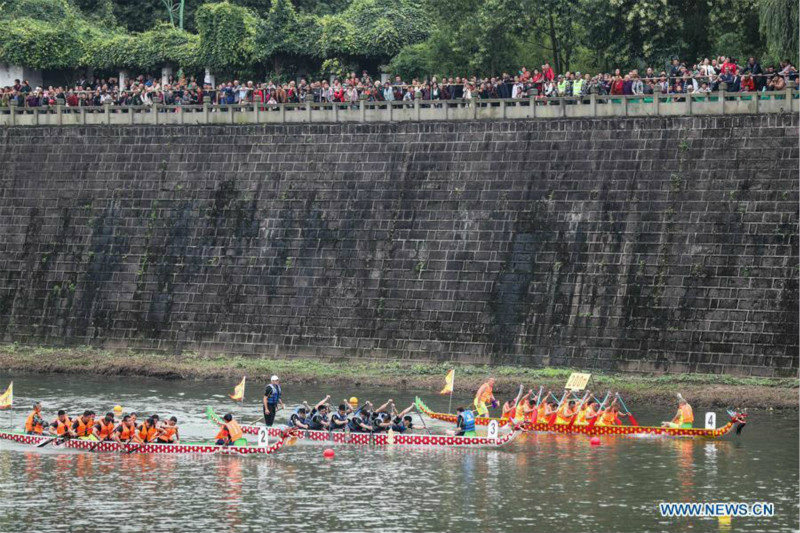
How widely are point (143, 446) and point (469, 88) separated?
2160 cm

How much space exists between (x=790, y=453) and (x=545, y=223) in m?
15.2

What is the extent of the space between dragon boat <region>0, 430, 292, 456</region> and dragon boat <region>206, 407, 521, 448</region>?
439 mm

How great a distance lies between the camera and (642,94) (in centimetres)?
5497

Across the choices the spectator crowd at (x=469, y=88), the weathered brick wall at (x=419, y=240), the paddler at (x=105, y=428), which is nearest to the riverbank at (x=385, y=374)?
the weathered brick wall at (x=419, y=240)

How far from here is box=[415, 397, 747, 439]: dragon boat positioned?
44.9 meters

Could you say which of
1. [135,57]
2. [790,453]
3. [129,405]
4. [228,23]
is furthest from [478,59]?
[790,453]

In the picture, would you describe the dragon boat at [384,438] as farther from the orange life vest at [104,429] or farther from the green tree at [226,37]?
the green tree at [226,37]

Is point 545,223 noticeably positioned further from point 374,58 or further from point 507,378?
point 374,58

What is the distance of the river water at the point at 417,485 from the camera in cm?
3534

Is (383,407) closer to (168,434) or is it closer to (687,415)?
(168,434)

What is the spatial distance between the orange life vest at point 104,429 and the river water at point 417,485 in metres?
0.70

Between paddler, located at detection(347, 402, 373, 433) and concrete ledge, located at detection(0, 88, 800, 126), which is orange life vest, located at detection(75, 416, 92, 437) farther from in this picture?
concrete ledge, located at detection(0, 88, 800, 126)

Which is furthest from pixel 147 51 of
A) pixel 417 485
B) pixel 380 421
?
pixel 417 485

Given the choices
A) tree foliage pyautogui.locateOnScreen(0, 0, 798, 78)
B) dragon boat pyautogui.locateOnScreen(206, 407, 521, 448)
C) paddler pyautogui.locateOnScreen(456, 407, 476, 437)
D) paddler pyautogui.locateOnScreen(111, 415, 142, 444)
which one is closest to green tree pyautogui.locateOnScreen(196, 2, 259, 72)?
tree foliage pyautogui.locateOnScreen(0, 0, 798, 78)
